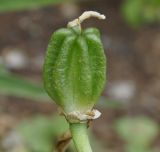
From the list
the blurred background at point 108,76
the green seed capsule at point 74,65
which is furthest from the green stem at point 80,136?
the blurred background at point 108,76

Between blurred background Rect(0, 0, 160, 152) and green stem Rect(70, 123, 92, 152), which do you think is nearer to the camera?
green stem Rect(70, 123, 92, 152)

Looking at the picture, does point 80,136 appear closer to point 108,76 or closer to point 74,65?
point 74,65

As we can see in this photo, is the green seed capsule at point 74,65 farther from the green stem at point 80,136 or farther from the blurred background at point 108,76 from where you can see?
the blurred background at point 108,76

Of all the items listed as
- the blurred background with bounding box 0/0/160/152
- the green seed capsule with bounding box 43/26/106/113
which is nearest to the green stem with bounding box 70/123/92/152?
the green seed capsule with bounding box 43/26/106/113

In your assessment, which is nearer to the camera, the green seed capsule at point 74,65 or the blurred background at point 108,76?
the green seed capsule at point 74,65

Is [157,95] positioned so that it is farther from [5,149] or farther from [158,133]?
[5,149]

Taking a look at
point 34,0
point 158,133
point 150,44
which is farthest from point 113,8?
point 34,0

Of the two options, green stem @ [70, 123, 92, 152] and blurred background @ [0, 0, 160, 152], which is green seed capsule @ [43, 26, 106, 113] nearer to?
green stem @ [70, 123, 92, 152]
